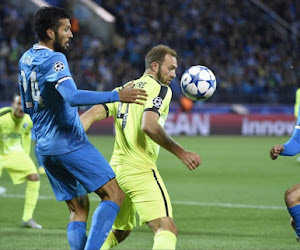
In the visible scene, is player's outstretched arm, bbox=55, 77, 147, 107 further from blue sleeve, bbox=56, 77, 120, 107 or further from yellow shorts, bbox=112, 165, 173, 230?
yellow shorts, bbox=112, 165, 173, 230

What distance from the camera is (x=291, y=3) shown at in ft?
99.3

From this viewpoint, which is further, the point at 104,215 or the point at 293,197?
the point at 293,197

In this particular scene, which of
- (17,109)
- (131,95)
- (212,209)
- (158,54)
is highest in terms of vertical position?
(158,54)

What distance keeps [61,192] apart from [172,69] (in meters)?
1.44

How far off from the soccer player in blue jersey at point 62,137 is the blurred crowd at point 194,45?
61.5ft

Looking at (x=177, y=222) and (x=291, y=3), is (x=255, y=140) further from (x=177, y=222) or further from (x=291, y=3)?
(x=177, y=222)

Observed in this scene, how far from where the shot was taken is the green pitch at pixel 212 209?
25.4 ft

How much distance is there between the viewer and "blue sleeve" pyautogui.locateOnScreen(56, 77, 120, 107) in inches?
203

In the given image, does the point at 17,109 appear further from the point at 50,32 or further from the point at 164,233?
the point at 164,233

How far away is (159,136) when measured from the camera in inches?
216

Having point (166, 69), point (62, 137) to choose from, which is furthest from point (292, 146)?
point (62, 137)

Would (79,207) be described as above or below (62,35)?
below

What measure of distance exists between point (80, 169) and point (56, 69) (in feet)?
2.69

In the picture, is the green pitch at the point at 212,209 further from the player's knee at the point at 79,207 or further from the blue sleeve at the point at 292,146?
the player's knee at the point at 79,207
